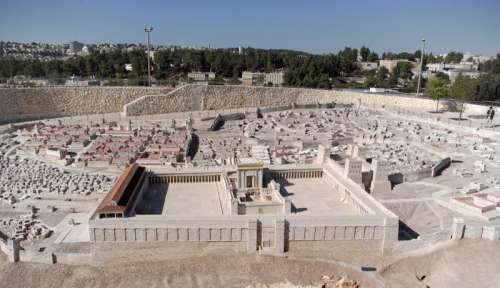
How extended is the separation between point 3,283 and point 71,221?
603 cm

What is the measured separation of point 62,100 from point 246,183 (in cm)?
4523

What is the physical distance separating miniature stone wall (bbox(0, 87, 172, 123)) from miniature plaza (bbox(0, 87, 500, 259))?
7903mm

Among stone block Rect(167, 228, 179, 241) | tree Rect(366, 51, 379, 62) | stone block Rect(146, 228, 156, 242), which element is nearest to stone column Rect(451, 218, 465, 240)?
stone block Rect(167, 228, 179, 241)

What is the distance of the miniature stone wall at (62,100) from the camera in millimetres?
55562

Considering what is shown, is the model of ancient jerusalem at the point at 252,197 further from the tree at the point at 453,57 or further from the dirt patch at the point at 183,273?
the tree at the point at 453,57

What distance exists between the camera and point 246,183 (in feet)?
82.3

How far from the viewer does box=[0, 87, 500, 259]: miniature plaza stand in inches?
785

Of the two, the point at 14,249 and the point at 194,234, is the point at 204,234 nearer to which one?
Answer: the point at 194,234

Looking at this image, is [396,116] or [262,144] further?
[396,116]

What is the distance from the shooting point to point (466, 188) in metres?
29.0

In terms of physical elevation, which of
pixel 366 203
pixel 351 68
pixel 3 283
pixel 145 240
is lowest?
pixel 3 283

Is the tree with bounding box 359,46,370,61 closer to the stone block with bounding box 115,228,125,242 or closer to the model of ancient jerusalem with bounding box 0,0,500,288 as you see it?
the model of ancient jerusalem with bounding box 0,0,500,288

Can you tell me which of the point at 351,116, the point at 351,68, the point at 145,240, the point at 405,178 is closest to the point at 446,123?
the point at 351,116

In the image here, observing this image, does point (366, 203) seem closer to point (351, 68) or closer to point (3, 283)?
point (3, 283)
